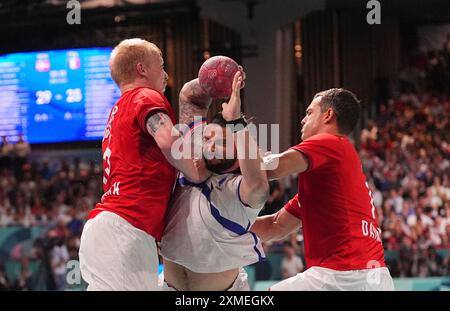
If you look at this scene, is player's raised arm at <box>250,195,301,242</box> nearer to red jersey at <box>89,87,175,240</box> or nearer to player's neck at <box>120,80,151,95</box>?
red jersey at <box>89,87,175,240</box>

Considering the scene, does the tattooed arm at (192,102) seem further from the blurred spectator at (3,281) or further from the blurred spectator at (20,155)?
the blurred spectator at (20,155)

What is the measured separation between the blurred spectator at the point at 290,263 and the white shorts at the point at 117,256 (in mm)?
5451

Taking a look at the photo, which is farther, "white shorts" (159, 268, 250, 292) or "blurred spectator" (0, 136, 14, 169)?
"blurred spectator" (0, 136, 14, 169)

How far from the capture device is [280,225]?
167 inches

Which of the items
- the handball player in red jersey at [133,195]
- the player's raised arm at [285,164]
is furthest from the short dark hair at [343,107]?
the handball player in red jersey at [133,195]

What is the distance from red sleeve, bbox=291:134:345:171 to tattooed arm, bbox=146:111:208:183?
1.91ft

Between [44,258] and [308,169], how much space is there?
7.09 metres

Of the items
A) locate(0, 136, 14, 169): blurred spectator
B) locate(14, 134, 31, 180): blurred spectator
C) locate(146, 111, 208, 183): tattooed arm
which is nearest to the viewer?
locate(146, 111, 208, 183): tattooed arm

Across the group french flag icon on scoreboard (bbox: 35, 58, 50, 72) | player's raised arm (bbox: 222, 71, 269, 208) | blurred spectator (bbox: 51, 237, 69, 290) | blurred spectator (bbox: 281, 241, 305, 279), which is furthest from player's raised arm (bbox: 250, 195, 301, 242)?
french flag icon on scoreboard (bbox: 35, 58, 50, 72)

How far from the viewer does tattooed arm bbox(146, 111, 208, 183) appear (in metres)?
3.40

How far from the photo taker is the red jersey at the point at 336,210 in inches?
146
